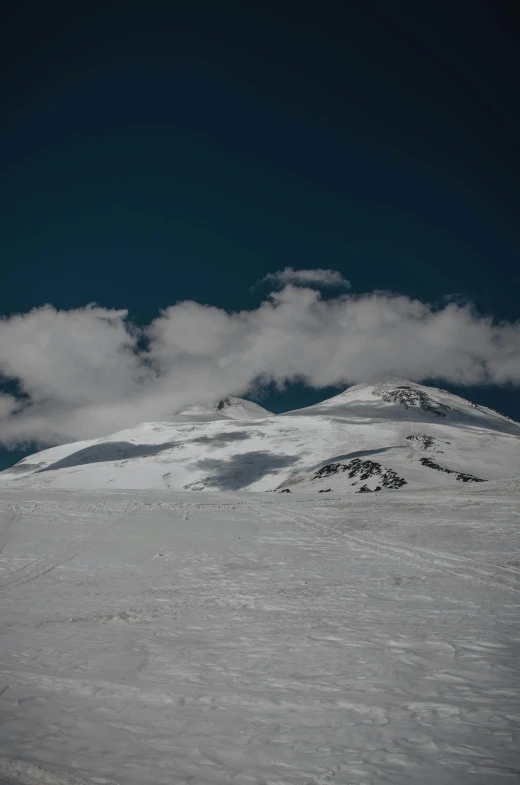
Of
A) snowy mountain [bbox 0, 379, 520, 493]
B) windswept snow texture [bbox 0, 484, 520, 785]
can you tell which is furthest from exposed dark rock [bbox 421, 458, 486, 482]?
windswept snow texture [bbox 0, 484, 520, 785]

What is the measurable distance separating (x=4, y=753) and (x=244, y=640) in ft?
11.6

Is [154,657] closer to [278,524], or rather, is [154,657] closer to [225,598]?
[225,598]

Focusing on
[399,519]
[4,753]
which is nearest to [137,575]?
[4,753]

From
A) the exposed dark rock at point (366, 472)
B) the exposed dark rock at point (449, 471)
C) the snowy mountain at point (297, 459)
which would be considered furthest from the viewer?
the snowy mountain at point (297, 459)

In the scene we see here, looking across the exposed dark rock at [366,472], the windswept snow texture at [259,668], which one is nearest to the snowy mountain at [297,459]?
the exposed dark rock at [366,472]

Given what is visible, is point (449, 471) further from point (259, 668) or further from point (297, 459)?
point (259, 668)

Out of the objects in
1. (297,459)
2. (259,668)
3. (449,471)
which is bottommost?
(449,471)

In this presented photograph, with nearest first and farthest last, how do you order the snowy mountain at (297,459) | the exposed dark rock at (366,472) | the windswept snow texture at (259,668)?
the windswept snow texture at (259,668) → the exposed dark rock at (366,472) → the snowy mountain at (297,459)

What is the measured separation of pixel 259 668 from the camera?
19.0ft

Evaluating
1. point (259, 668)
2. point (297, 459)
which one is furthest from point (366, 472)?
point (297, 459)

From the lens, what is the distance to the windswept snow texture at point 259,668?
12.7 ft

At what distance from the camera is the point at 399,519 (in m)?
23.7

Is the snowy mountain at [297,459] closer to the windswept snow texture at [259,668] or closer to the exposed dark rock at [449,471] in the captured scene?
the exposed dark rock at [449,471]

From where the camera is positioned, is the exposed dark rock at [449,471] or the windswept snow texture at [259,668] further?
the exposed dark rock at [449,471]
